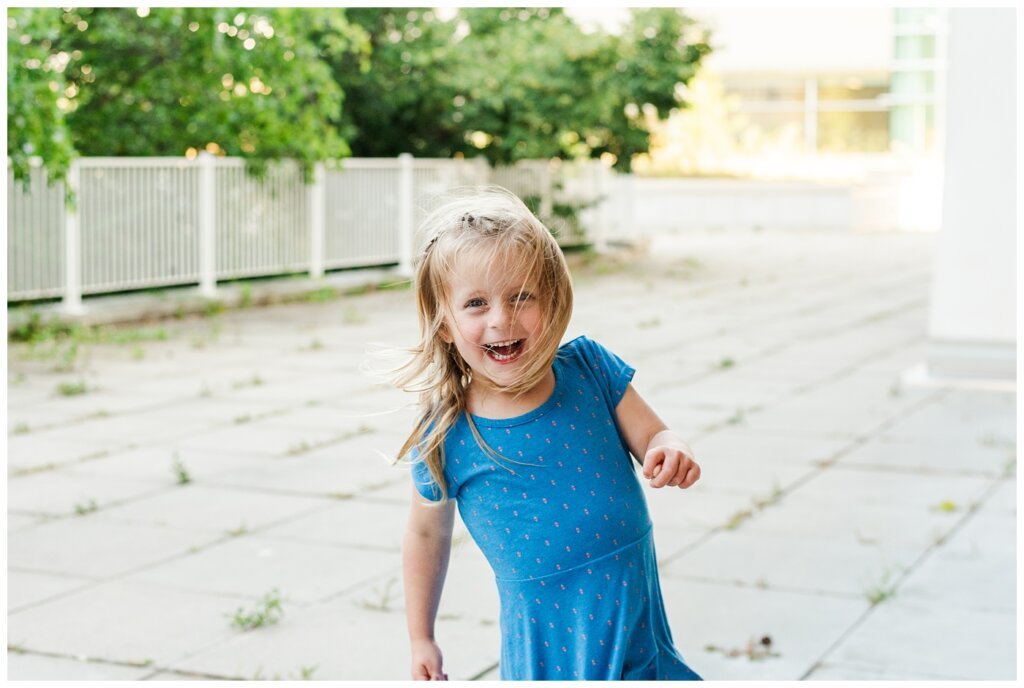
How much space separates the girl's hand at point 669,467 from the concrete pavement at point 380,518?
1.72 ft

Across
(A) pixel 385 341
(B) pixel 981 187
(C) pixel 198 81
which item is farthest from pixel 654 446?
(C) pixel 198 81

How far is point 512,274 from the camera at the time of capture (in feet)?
7.16

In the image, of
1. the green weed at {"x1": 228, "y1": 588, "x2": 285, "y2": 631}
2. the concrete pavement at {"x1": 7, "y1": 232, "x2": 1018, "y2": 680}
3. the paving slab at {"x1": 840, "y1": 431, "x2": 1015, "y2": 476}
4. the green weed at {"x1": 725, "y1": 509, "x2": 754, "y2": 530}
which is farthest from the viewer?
the paving slab at {"x1": 840, "y1": 431, "x2": 1015, "y2": 476}

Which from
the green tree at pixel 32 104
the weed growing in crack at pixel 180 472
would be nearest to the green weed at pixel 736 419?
the weed growing in crack at pixel 180 472

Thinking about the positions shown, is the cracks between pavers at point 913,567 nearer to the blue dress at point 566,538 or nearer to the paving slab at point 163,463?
the blue dress at point 566,538

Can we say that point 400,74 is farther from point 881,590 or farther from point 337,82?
point 881,590

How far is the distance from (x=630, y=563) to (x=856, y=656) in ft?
5.90

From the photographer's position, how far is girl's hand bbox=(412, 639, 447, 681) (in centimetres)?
239

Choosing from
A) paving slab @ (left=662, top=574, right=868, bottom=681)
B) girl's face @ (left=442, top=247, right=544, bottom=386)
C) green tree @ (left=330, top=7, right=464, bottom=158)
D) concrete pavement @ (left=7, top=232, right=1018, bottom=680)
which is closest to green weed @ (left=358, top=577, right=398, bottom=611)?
concrete pavement @ (left=7, top=232, right=1018, bottom=680)

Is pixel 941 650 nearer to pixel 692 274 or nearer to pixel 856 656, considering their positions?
pixel 856 656

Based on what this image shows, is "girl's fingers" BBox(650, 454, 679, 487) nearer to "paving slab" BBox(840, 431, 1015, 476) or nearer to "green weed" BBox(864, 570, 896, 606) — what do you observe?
"green weed" BBox(864, 570, 896, 606)

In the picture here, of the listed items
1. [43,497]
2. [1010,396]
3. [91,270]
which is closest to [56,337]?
[91,270]

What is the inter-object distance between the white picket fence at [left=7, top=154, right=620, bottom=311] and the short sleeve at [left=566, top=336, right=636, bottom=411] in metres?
8.38

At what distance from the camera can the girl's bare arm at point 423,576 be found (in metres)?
2.38
